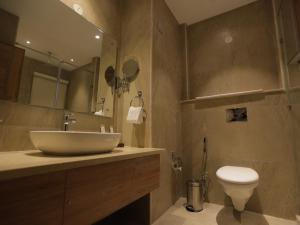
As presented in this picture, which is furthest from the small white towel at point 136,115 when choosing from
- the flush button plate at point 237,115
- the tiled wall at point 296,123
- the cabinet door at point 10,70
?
the tiled wall at point 296,123

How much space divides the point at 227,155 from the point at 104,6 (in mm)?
2109

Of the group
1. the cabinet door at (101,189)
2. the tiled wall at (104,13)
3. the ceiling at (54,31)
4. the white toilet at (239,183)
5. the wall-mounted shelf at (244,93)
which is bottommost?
the white toilet at (239,183)

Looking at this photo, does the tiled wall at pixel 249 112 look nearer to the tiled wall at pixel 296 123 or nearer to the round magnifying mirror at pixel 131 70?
the tiled wall at pixel 296 123

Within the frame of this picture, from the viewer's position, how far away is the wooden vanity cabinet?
49 cm

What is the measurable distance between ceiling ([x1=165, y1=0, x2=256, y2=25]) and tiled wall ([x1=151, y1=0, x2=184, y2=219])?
11 centimetres

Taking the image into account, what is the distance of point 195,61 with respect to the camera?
8.13 feet

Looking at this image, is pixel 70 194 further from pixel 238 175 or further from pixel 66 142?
pixel 238 175

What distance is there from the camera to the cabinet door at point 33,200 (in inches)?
18.7

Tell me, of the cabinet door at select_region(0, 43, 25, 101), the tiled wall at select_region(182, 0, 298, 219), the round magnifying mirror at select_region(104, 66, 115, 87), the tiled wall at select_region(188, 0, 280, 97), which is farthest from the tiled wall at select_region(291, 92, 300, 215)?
the cabinet door at select_region(0, 43, 25, 101)

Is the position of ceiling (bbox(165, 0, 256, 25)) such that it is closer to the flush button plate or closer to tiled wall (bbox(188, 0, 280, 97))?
tiled wall (bbox(188, 0, 280, 97))

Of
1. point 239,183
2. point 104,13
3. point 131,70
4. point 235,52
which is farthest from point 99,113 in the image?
point 235,52

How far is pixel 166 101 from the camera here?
1.90 meters

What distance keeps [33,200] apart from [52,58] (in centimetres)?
103

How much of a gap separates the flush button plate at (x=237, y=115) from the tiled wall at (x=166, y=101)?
24.1 inches
